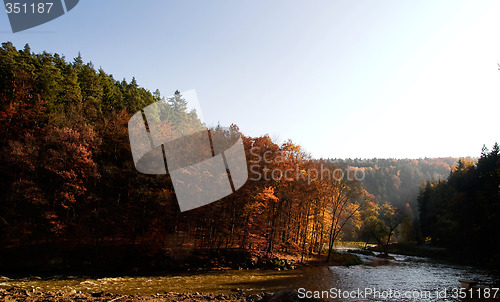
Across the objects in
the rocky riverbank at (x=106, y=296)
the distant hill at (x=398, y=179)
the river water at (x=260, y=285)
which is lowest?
the river water at (x=260, y=285)

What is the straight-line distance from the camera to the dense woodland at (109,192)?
2041 cm

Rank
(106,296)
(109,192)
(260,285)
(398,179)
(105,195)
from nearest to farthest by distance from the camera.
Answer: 1. (106,296)
2. (260,285)
3. (105,195)
4. (109,192)
5. (398,179)

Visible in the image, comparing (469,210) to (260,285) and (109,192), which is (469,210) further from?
(109,192)

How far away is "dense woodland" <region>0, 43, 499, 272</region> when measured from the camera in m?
20.4

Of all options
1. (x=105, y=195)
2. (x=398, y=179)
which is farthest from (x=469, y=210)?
(x=398, y=179)

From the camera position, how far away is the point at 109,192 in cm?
2416

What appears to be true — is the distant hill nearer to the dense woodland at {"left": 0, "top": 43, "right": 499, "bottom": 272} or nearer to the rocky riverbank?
the dense woodland at {"left": 0, "top": 43, "right": 499, "bottom": 272}

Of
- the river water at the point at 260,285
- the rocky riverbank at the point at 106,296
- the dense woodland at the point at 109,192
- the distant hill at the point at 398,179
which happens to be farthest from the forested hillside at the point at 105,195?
the distant hill at the point at 398,179

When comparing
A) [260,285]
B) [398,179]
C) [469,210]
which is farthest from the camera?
[398,179]

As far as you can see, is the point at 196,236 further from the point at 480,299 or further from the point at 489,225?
the point at 489,225

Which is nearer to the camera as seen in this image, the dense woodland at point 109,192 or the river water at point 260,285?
the river water at point 260,285

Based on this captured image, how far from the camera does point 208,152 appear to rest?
25391 millimetres

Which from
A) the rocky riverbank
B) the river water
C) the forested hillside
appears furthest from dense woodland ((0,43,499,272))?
the rocky riverbank

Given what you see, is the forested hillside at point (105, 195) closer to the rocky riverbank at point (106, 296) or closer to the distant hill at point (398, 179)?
the rocky riverbank at point (106, 296)
